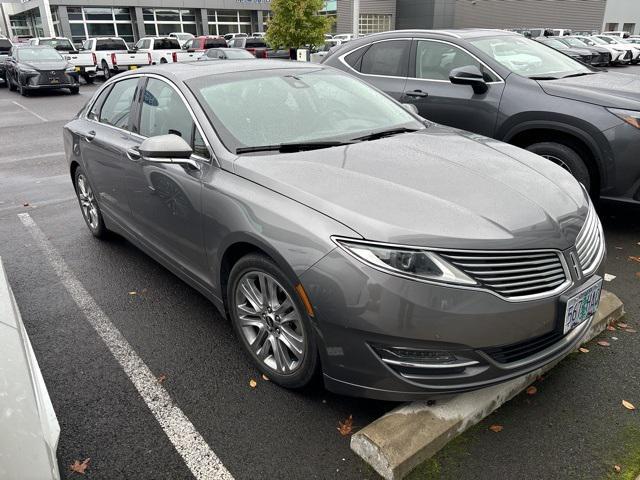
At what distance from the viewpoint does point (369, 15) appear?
50844 mm

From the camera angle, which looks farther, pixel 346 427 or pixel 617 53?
pixel 617 53

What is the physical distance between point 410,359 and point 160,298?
7.88ft

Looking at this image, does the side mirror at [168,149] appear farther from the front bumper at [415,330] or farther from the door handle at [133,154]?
the front bumper at [415,330]

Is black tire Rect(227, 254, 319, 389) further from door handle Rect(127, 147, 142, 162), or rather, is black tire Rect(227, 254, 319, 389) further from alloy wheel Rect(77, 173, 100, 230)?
alloy wheel Rect(77, 173, 100, 230)

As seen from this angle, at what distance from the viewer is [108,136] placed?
436 cm

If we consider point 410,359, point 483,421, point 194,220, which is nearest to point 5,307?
point 194,220

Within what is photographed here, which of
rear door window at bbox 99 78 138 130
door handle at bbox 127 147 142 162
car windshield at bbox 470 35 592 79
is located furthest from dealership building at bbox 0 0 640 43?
door handle at bbox 127 147 142 162

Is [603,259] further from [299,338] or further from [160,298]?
[160,298]

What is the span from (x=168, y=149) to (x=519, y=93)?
140 inches

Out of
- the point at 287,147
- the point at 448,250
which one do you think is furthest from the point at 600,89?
the point at 448,250

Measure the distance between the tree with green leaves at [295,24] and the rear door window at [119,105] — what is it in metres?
22.3

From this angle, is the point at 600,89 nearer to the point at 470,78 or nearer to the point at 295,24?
the point at 470,78

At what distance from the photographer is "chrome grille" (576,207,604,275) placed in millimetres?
2611

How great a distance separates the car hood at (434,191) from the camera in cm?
236
